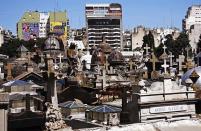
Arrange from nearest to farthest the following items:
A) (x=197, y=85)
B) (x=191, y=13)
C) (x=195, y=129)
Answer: (x=195, y=129)
(x=197, y=85)
(x=191, y=13)

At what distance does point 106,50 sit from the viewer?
60.7m

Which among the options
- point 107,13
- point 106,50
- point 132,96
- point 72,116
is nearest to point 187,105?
point 132,96

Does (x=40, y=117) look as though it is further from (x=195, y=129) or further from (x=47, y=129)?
(x=195, y=129)

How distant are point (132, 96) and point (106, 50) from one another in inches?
1565

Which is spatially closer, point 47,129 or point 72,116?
point 47,129

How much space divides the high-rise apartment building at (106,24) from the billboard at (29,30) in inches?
878

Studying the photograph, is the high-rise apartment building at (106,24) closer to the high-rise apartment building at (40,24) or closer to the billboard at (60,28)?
the billboard at (60,28)

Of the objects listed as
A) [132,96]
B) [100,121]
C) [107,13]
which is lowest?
[100,121]

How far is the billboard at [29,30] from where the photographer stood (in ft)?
550

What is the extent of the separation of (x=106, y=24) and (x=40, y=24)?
98.6 feet

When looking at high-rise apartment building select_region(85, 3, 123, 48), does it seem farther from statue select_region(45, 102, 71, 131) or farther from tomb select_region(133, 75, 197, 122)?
statue select_region(45, 102, 71, 131)

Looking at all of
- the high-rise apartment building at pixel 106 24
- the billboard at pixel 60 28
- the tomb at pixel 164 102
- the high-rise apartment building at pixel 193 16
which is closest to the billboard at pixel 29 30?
the billboard at pixel 60 28

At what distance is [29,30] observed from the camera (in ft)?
563

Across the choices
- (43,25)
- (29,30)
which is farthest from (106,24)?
(29,30)
